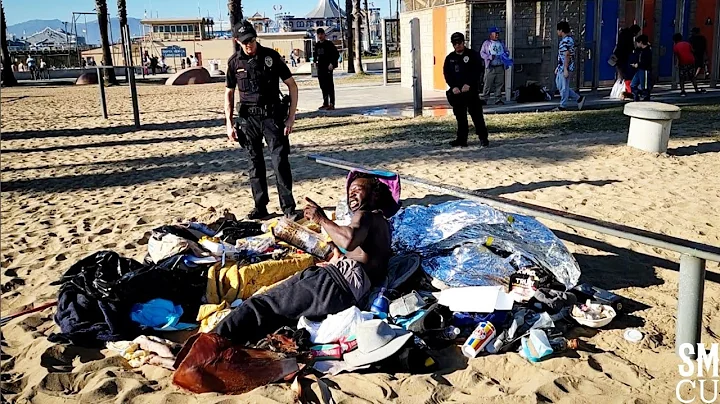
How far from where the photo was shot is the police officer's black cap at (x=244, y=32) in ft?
19.0

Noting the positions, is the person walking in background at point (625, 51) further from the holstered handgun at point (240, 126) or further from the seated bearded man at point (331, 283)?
the seated bearded man at point (331, 283)

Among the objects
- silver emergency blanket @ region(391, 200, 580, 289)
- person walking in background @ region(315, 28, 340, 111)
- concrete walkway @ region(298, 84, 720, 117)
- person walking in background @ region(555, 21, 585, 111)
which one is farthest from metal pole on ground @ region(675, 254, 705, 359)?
person walking in background @ region(315, 28, 340, 111)

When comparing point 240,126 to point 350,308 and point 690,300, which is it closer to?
point 350,308

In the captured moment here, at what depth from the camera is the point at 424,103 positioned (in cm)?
1565

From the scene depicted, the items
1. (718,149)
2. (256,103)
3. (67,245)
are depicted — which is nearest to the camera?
(67,245)

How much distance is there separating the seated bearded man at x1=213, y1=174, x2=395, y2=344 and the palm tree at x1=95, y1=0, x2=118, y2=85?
30.2m

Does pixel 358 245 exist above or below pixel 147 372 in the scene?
above

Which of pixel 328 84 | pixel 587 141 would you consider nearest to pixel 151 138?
pixel 328 84

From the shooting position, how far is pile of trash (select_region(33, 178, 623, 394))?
327 centimetres

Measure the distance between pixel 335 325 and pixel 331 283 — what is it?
12.0 inches

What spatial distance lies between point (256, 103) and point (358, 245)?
2.65m

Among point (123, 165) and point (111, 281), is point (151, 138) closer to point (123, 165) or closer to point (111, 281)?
point (123, 165)

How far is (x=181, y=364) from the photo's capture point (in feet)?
10.3

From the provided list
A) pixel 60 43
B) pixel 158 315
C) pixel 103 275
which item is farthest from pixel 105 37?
pixel 60 43
